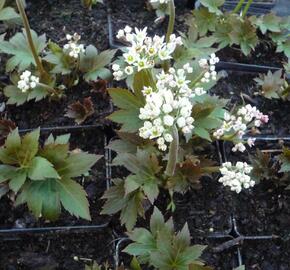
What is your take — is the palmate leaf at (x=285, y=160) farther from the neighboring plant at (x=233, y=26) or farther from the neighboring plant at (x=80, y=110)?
the neighboring plant at (x=80, y=110)

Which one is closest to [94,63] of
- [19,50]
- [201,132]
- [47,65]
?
[47,65]

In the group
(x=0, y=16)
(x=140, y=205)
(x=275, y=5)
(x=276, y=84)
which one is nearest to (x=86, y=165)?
(x=140, y=205)

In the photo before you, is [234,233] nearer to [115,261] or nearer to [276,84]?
[115,261]

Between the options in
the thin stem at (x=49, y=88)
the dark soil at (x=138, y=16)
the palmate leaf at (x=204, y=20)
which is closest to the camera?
the thin stem at (x=49, y=88)

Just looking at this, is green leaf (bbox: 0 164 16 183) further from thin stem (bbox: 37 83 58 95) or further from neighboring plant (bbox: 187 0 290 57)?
neighboring plant (bbox: 187 0 290 57)

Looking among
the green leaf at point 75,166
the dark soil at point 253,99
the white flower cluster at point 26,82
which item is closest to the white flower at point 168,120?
the green leaf at point 75,166
